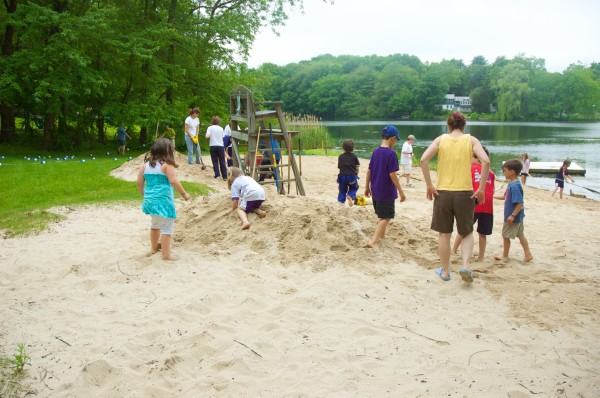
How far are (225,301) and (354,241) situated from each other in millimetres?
2200

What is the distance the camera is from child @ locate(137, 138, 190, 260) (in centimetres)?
569

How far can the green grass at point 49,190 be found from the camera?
26.4ft

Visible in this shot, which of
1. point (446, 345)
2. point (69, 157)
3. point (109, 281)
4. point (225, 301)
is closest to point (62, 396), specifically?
point (225, 301)

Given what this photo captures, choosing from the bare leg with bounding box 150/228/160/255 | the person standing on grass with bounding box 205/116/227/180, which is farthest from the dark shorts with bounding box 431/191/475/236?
the person standing on grass with bounding box 205/116/227/180

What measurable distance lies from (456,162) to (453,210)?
522 mm

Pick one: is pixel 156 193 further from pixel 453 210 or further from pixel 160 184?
pixel 453 210

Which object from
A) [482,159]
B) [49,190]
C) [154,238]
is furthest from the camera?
[49,190]

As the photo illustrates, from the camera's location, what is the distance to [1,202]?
9.24m

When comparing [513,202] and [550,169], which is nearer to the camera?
[513,202]

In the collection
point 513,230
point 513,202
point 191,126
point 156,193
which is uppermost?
point 191,126

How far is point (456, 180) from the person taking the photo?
506 cm

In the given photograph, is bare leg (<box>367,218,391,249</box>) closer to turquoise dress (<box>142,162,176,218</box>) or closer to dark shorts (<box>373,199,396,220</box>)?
dark shorts (<box>373,199,396,220</box>)

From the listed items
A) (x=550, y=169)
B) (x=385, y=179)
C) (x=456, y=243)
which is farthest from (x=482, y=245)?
(x=550, y=169)

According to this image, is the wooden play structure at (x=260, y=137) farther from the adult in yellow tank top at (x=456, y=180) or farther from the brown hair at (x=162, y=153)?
the adult in yellow tank top at (x=456, y=180)
